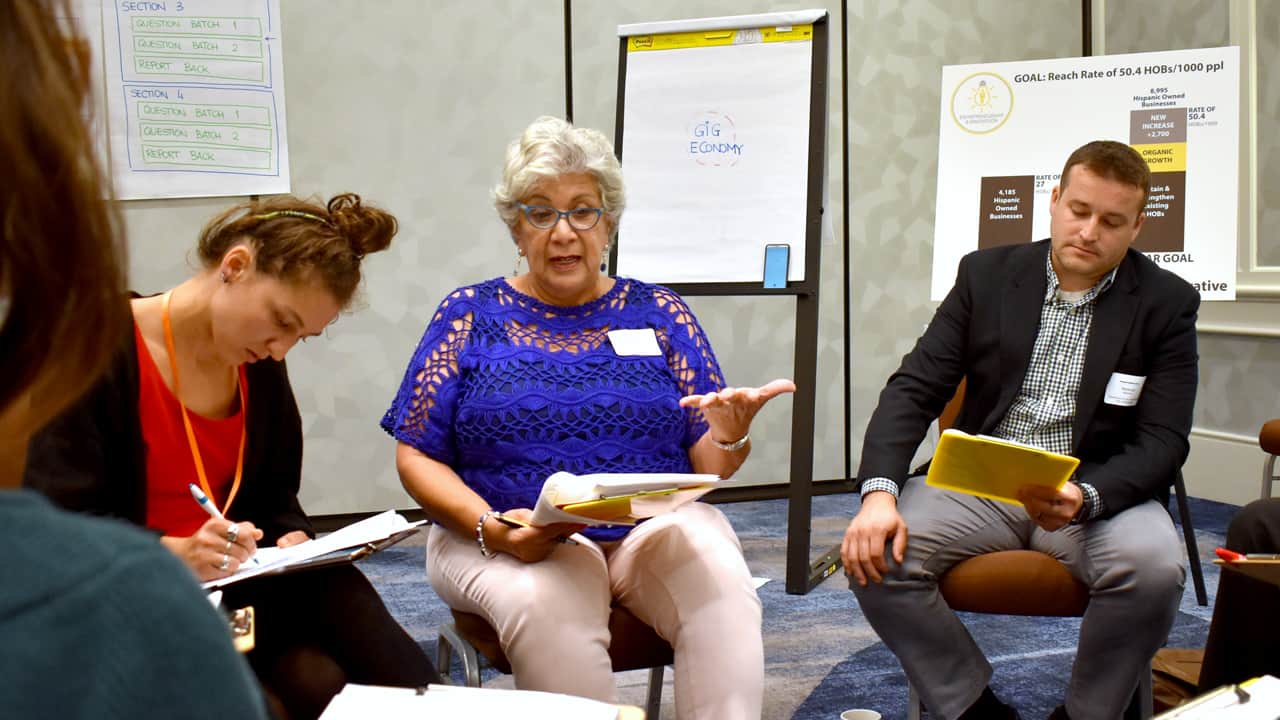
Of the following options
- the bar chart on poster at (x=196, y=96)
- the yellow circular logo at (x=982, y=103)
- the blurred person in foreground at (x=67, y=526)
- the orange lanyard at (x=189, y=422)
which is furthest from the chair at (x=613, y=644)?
the bar chart on poster at (x=196, y=96)

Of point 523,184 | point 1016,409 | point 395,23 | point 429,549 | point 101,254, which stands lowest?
point 429,549

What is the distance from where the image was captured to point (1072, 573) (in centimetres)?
213

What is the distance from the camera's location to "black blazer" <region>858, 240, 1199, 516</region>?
226cm

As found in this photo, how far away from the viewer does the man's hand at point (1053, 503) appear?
2064 millimetres

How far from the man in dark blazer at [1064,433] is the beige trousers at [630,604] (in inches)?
17.3

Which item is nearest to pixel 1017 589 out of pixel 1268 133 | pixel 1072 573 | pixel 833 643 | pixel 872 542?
pixel 1072 573

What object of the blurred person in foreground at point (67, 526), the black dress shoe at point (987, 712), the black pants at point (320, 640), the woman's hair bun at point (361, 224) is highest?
the woman's hair bun at point (361, 224)

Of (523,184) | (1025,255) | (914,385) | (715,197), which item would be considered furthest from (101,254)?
(715,197)

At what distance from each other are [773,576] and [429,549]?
1.92 meters

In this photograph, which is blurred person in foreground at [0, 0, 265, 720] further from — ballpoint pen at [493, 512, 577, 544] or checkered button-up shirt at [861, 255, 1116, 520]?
checkered button-up shirt at [861, 255, 1116, 520]

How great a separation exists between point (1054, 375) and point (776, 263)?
1206mm

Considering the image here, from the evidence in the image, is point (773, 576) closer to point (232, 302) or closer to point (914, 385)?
point (914, 385)

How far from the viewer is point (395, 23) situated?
4.29 meters

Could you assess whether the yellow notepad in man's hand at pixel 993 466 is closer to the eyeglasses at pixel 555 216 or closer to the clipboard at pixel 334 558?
the eyeglasses at pixel 555 216
